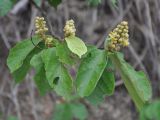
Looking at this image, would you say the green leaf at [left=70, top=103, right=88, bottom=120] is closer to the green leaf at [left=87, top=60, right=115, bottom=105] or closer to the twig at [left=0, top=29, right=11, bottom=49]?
the twig at [left=0, top=29, right=11, bottom=49]

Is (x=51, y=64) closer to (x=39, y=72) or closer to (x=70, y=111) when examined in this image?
(x=39, y=72)

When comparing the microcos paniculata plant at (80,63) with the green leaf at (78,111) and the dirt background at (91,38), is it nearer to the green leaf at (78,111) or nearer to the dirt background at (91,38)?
the green leaf at (78,111)

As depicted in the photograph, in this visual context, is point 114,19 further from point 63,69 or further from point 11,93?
point 63,69

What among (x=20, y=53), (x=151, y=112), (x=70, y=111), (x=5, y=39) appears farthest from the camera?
(x=5, y=39)

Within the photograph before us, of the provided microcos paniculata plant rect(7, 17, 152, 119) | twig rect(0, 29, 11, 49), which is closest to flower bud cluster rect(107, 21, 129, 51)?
microcos paniculata plant rect(7, 17, 152, 119)

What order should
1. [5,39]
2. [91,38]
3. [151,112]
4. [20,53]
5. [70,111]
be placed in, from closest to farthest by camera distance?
[20,53] → [151,112] → [70,111] → [5,39] → [91,38]

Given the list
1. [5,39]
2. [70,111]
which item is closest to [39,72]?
[70,111]

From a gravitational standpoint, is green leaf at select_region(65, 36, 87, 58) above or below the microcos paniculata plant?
above

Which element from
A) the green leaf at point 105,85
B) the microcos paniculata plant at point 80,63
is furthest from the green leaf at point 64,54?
the green leaf at point 105,85
